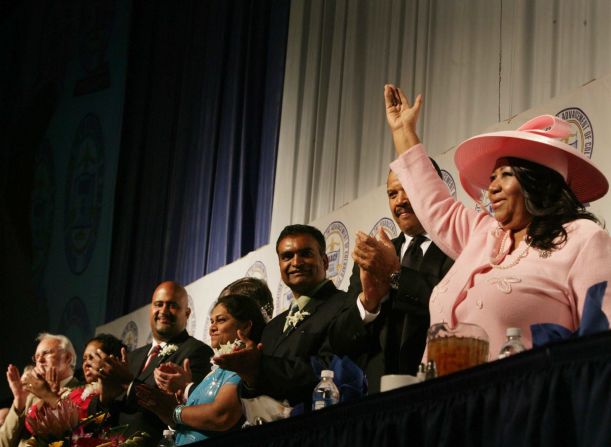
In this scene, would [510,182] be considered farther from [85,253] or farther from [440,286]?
[85,253]

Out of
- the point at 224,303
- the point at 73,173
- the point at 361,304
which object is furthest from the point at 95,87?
the point at 361,304

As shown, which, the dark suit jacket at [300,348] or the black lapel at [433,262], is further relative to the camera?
the black lapel at [433,262]

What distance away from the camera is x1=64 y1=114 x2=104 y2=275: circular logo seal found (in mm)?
8609

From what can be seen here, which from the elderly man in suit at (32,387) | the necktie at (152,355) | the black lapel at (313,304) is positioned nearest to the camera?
the black lapel at (313,304)

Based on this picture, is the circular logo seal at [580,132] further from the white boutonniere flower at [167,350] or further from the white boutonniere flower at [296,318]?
the white boutonniere flower at [167,350]

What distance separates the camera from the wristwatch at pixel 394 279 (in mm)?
2637

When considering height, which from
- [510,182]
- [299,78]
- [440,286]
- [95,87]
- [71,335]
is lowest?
[440,286]

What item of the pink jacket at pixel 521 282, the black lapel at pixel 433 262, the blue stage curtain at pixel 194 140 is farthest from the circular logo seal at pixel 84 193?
the pink jacket at pixel 521 282

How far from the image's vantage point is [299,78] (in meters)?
6.60

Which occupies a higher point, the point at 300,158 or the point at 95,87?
the point at 95,87

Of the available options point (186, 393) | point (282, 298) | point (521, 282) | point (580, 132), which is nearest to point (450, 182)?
point (580, 132)

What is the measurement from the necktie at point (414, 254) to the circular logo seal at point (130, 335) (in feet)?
12.6

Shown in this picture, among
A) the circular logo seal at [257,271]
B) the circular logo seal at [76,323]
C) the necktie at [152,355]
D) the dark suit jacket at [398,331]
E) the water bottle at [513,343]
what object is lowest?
the water bottle at [513,343]

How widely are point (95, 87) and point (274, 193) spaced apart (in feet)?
9.09
